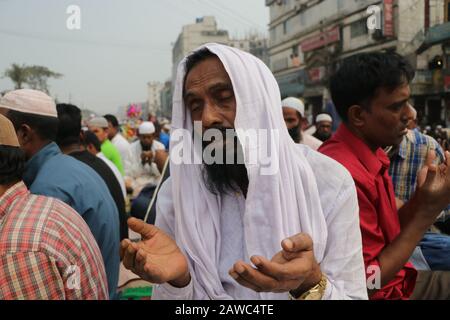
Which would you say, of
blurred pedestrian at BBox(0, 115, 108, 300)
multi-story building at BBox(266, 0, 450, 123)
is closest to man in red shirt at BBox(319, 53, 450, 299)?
blurred pedestrian at BBox(0, 115, 108, 300)

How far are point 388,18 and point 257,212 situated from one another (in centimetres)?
2211

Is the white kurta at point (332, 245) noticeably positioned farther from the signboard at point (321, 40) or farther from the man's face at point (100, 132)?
the signboard at point (321, 40)

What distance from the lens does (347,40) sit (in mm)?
27047

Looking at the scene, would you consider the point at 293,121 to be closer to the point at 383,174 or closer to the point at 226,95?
the point at 383,174

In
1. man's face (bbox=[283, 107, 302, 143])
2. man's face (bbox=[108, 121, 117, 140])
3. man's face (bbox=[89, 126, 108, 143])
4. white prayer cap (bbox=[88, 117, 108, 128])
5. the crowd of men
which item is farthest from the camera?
man's face (bbox=[108, 121, 117, 140])

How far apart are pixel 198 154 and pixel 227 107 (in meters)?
0.24

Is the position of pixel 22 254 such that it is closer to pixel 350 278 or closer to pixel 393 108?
pixel 350 278

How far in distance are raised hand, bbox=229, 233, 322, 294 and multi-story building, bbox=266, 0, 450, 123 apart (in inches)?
128

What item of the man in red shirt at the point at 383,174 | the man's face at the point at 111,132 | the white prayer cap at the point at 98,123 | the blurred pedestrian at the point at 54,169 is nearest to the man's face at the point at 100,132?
the white prayer cap at the point at 98,123

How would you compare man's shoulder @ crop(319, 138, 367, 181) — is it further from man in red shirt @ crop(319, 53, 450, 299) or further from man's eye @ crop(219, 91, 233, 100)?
man's eye @ crop(219, 91, 233, 100)

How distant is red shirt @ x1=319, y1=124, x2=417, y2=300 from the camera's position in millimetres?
1499

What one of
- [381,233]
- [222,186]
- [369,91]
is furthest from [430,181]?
[222,186]

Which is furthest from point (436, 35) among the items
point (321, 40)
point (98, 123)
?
point (321, 40)

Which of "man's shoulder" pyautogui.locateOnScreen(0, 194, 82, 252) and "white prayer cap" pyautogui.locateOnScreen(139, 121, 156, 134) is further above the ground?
"white prayer cap" pyautogui.locateOnScreen(139, 121, 156, 134)
